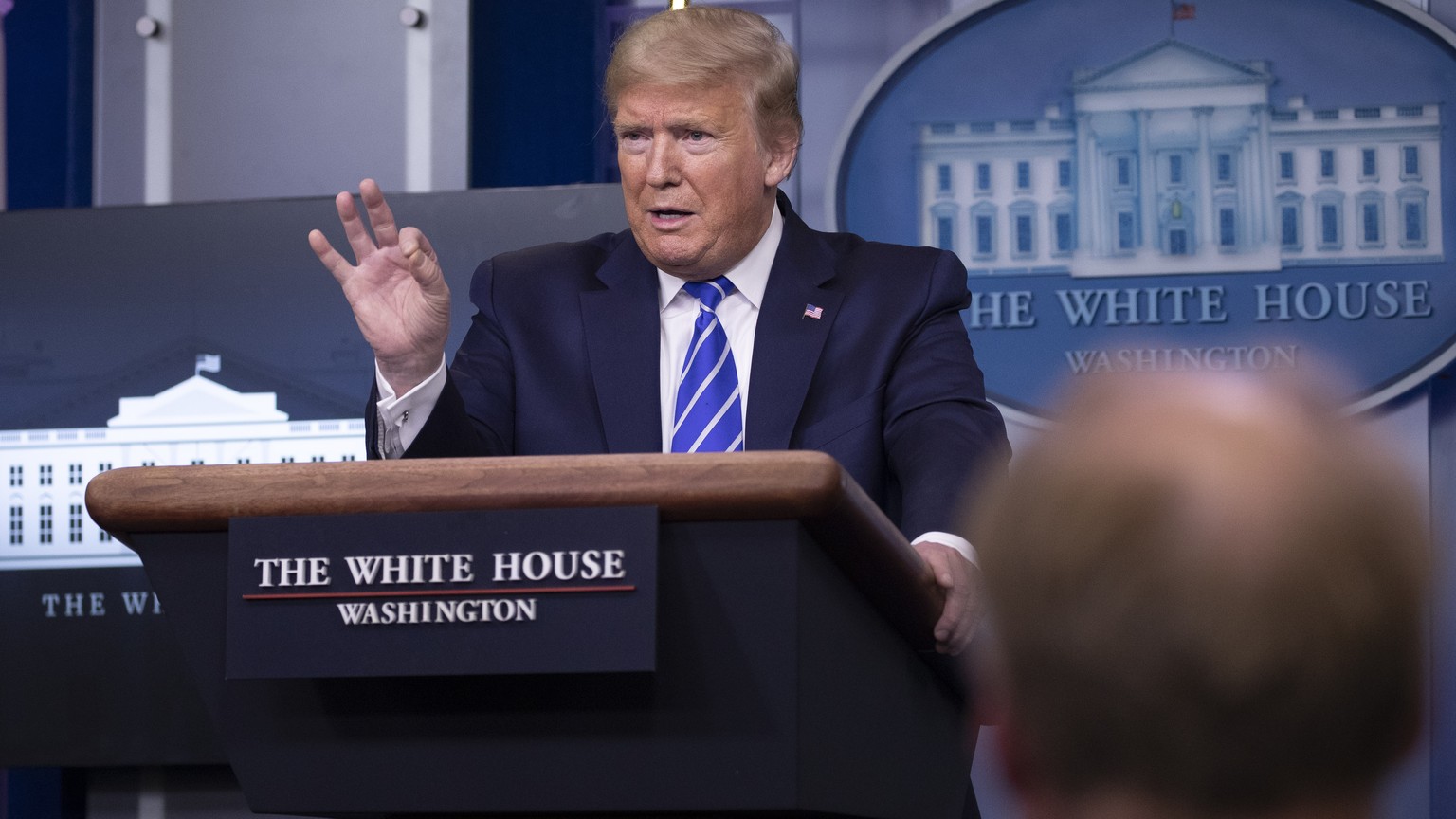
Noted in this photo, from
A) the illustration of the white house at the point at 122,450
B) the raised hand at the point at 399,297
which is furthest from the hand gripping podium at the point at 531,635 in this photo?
the illustration of the white house at the point at 122,450

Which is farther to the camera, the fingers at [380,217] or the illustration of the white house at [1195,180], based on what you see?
the illustration of the white house at [1195,180]

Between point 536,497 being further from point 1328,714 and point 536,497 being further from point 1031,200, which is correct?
point 1031,200

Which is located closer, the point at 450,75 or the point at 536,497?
the point at 536,497

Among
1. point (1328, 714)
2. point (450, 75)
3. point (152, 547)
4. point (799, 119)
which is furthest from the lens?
point (450, 75)

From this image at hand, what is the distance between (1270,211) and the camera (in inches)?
135

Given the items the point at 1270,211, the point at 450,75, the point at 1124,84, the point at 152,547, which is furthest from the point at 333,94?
the point at 152,547

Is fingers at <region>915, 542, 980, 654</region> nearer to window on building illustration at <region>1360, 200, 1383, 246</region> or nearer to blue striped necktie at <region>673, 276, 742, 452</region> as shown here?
blue striped necktie at <region>673, 276, 742, 452</region>

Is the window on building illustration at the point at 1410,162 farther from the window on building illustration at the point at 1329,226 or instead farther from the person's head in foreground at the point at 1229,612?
the person's head in foreground at the point at 1229,612

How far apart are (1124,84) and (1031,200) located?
0.32 metres

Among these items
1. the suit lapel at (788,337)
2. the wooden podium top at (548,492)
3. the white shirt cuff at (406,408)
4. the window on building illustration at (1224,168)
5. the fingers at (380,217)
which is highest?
the window on building illustration at (1224,168)

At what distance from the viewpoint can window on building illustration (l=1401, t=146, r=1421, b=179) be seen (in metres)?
3.40

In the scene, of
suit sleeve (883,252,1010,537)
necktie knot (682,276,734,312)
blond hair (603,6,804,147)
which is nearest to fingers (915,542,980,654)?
suit sleeve (883,252,1010,537)

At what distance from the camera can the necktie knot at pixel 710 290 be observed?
1.97m

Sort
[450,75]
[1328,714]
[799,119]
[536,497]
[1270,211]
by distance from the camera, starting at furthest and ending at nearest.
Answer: [450,75], [1270,211], [799,119], [536,497], [1328,714]
